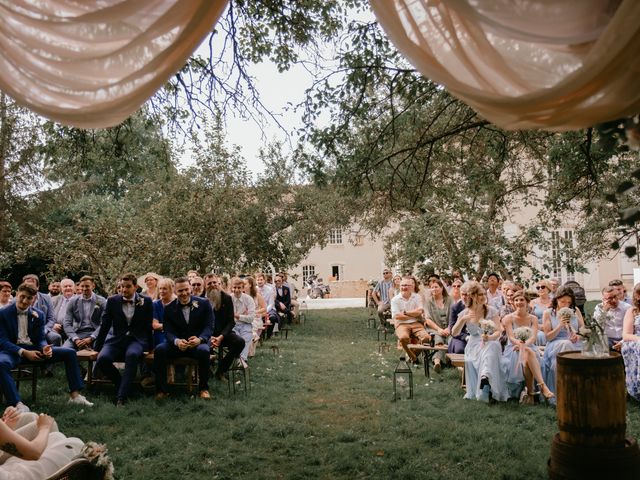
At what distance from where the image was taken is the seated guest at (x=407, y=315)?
1037 cm

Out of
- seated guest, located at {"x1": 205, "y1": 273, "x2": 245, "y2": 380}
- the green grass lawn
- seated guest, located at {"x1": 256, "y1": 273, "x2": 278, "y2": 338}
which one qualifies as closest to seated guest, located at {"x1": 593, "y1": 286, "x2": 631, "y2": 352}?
the green grass lawn

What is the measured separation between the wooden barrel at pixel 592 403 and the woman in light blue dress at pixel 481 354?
9.37ft

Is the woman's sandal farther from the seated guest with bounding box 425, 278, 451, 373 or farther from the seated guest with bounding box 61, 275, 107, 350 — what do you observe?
the seated guest with bounding box 61, 275, 107, 350

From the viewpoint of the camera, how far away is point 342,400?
7438 mm

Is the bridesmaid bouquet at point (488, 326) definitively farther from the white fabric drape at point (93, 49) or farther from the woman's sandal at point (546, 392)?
the white fabric drape at point (93, 49)

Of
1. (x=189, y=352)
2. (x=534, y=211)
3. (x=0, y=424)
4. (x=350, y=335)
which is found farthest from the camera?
(x=534, y=211)

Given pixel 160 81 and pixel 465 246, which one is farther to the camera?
pixel 465 246

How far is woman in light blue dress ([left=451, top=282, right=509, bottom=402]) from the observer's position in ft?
23.7

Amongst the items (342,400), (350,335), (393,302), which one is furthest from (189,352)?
(350,335)

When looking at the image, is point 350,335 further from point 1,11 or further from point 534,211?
point 534,211

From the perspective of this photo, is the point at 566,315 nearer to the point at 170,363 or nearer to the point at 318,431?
the point at 318,431

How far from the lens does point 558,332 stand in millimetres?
7504

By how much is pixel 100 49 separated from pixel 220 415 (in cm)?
503

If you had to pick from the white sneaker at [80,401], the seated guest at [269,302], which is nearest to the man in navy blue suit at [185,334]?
the white sneaker at [80,401]
